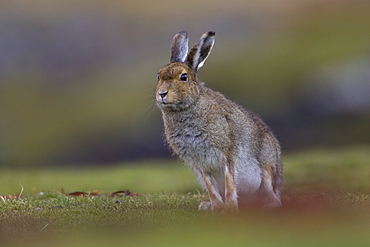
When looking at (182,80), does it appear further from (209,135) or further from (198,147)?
(198,147)

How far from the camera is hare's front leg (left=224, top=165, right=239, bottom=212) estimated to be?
9.55m

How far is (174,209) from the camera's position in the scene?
386 inches

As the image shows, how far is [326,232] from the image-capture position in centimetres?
509

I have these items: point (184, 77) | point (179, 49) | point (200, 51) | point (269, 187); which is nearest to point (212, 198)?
point (269, 187)

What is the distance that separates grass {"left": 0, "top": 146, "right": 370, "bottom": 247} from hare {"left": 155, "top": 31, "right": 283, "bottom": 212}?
45 centimetres

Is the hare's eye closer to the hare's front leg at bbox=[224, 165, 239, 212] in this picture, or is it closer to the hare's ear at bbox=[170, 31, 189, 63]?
the hare's ear at bbox=[170, 31, 189, 63]

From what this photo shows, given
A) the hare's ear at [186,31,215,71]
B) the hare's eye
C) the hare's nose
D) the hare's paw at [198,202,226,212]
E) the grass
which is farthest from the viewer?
the hare's ear at [186,31,215,71]

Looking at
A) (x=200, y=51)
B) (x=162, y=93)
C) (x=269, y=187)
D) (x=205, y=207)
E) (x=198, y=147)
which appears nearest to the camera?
(x=162, y=93)

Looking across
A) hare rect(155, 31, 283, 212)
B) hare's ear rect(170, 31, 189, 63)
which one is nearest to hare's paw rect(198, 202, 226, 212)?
hare rect(155, 31, 283, 212)

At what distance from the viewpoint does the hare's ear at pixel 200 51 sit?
1001 cm

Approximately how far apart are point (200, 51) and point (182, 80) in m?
0.62

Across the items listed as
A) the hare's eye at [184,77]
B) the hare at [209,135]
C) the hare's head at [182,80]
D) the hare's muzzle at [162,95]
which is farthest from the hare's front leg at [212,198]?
the hare's eye at [184,77]

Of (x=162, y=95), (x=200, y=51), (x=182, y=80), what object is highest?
(x=200, y=51)

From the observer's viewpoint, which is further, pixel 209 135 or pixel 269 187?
pixel 269 187
